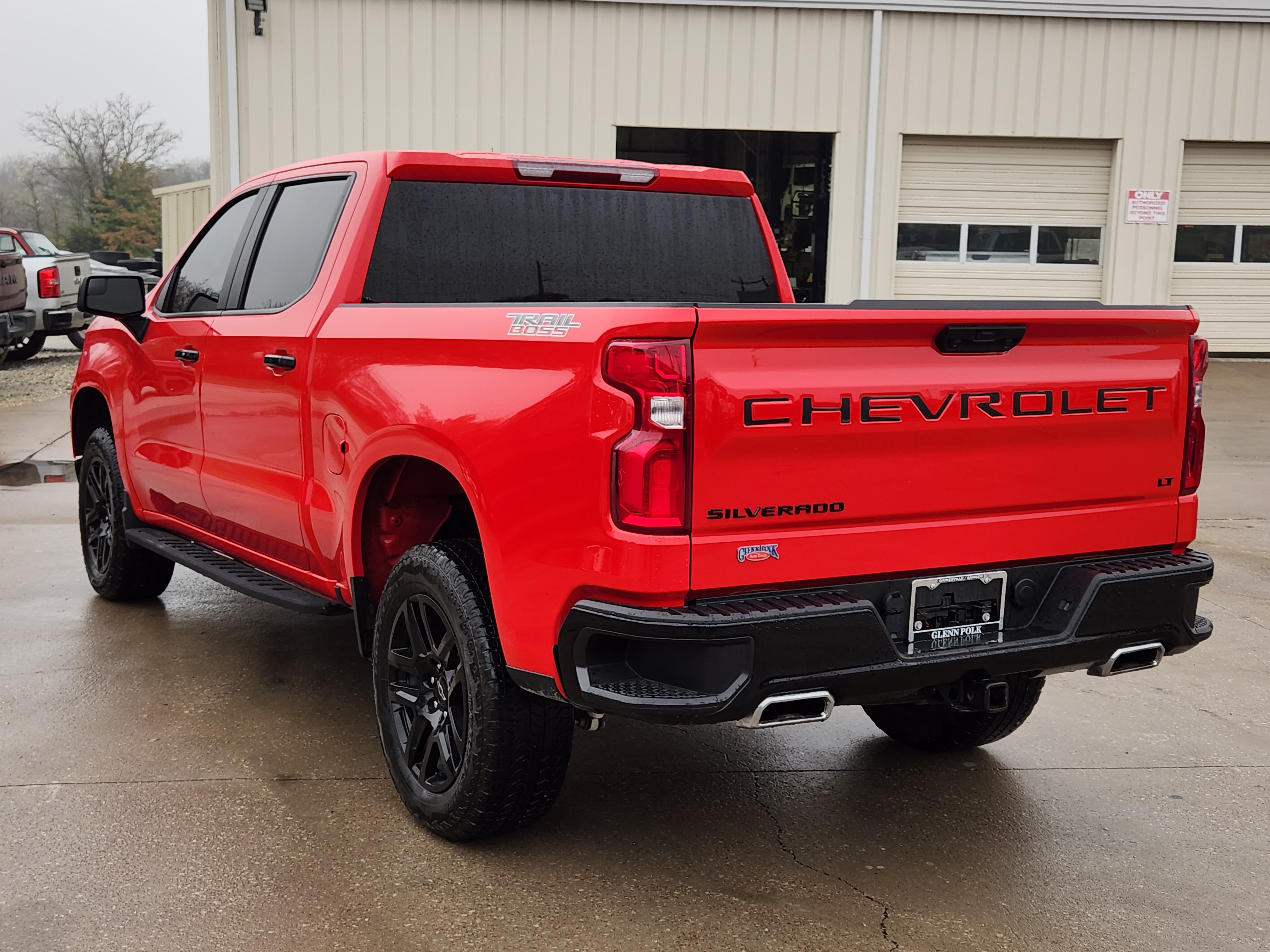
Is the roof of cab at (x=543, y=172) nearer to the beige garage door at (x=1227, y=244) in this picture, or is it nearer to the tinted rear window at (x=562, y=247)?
the tinted rear window at (x=562, y=247)

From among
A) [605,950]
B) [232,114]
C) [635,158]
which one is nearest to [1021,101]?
[635,158]

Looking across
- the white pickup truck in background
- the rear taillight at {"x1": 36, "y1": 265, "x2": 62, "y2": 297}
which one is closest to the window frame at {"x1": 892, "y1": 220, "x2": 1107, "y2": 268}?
→ the white pickup truck in background

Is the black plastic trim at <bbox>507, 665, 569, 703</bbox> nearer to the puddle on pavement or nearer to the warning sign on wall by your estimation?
the puddle on pavement

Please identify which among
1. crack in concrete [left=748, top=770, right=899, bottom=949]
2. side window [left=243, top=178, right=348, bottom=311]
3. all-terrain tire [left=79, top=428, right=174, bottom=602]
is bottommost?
crack in concrete [left=748, top=770, right=899, bottom=949]

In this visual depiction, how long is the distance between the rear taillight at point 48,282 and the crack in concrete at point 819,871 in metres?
16.9

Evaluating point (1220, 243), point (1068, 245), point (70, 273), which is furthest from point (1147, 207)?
point (70, 273)

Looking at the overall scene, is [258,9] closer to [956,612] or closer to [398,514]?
[398,514]

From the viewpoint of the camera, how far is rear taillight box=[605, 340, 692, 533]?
282cm

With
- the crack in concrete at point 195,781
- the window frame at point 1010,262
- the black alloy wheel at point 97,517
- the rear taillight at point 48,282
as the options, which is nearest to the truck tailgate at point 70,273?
the rear taillight at point 48,282

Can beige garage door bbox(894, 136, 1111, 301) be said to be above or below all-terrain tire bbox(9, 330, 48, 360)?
above

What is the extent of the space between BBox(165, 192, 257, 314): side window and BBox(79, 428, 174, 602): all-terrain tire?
3.11 feet

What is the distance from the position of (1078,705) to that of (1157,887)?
1549 mm

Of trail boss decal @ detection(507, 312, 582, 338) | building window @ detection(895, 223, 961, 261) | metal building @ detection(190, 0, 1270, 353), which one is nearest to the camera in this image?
trail boss decal @ detection(507, 312, 582, 338)

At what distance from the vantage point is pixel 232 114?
575 inches
